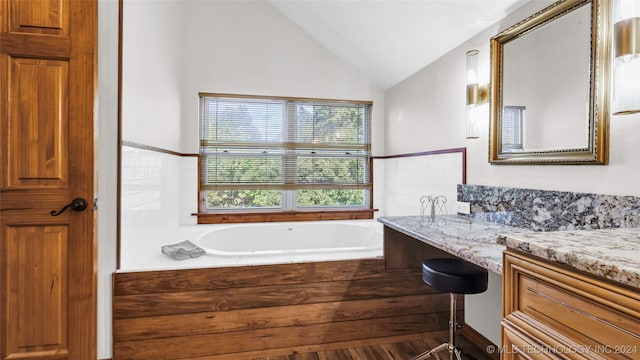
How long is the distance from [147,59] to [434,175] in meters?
2.32

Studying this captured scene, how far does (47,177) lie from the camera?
61.8 inches

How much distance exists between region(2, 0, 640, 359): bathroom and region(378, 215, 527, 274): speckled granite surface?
0.95 feet

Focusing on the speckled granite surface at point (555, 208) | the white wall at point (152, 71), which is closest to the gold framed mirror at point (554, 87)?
the speckled granite surface at point (555, 208)

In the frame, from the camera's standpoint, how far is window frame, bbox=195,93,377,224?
3.25 metres

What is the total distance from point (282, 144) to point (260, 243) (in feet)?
3.52

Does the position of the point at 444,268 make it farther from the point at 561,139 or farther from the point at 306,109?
the point at 306,109

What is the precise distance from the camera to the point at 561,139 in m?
1.49

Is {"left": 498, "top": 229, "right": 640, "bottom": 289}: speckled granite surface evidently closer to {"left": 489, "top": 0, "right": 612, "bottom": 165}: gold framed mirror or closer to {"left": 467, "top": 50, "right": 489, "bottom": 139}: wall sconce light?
{"left": 489, "top": 0, "right": 612, "bottom": 165}: gold framed mirror

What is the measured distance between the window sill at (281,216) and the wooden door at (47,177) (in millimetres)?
1618

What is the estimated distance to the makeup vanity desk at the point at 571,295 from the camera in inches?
23.6

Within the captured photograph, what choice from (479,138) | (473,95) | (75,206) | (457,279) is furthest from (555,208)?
(75,206)

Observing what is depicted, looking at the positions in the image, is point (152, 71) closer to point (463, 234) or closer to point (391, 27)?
point (391, 27)

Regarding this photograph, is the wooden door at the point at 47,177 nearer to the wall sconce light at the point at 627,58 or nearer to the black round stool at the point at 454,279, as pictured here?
the black round stool at the point at 454,279

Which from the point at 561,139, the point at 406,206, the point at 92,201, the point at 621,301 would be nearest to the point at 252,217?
the point at 406,206
